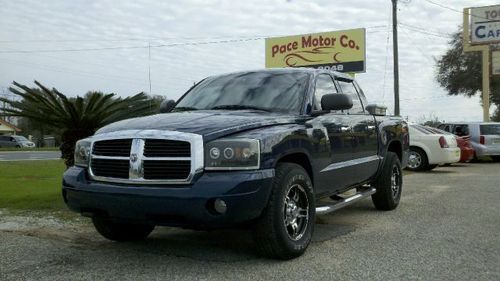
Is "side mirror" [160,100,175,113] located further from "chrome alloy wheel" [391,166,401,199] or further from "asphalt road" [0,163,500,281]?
"chrome alloy wheel" [391,166,401,199]

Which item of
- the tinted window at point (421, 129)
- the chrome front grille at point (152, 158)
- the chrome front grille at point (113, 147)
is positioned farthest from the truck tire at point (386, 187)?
the tinted window at point (421, 129)

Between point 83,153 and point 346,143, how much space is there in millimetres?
2942

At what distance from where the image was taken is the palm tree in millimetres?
7898

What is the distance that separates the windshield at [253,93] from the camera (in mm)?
5805

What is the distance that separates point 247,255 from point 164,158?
1.28 metres

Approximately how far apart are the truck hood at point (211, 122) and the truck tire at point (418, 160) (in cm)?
1136

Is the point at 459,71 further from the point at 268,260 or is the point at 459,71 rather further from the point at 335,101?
the point at 268,260

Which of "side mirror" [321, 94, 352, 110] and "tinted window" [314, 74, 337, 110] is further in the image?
"tinted window" [314, 74, 337, 110]

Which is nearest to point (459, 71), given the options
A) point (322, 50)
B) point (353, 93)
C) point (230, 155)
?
point (322, 50)

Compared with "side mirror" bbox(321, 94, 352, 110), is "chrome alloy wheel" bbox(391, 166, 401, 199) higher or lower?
lower

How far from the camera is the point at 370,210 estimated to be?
8.12 metres

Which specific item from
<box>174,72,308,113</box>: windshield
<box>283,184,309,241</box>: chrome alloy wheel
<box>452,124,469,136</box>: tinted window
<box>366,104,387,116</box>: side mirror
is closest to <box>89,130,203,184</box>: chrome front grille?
<box>283,184,309,241</box>: chrome alloy wheel

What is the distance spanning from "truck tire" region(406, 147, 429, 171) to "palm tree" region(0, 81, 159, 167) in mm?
9838

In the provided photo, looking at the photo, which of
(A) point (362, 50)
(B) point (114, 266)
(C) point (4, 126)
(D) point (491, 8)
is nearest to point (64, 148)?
(B) point (114, 266)
